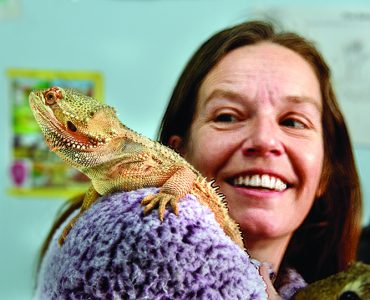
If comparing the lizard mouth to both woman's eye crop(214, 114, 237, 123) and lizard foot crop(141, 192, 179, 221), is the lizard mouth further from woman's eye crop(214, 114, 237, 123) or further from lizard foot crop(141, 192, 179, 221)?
woman's eye crop(214, 114, 237, 123)

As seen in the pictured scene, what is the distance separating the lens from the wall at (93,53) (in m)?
1.06

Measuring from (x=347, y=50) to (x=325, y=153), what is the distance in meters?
0.55

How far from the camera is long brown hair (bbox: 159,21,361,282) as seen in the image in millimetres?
662

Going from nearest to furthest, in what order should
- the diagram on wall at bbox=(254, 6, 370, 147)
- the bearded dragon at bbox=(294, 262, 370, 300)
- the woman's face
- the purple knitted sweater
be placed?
1. the purple knitted sweater
2. the bearded dragon at bbox=(294, 262, 370, 300)
3. the woman's face
4. the diagram on wall at bbox=(254, 6, 370, 147)

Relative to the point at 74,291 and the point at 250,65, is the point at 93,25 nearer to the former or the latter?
the point at 250,65

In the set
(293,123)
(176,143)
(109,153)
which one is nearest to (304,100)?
(293,123)

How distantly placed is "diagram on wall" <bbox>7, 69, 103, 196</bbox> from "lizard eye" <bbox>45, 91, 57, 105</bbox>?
2.10 ft

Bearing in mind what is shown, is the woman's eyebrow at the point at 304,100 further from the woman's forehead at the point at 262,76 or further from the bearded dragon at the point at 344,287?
the bearded dragon at the point at 344,287

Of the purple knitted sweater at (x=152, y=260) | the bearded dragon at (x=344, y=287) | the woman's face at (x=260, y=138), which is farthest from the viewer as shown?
the woman's face at (x=260, y=138)

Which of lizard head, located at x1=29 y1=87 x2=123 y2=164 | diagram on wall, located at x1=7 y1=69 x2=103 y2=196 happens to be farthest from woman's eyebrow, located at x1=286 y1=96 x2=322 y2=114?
diagram on wall, located at x1=7 y1=69 x2=103 y2=196

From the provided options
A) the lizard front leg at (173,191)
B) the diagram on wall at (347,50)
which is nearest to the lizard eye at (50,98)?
the lizard front leg at (173,191)

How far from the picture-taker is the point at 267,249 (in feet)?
2.05

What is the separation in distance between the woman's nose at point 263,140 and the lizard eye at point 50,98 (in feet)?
0.72

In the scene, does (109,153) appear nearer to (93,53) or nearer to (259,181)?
(259,181)
